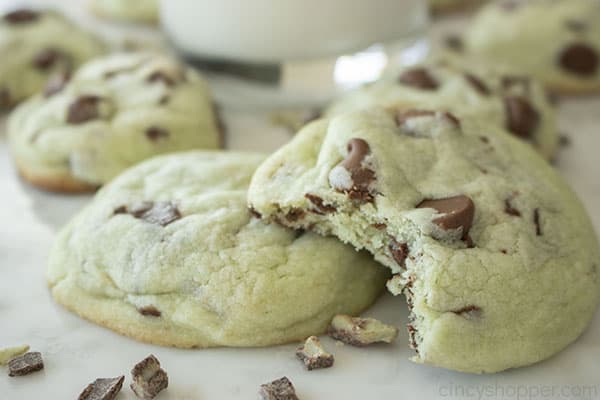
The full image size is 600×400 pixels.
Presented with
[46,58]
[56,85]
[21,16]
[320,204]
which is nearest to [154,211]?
[320,204]

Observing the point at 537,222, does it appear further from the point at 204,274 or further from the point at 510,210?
the point at 204,274

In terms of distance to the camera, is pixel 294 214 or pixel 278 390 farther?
pixel 294 214

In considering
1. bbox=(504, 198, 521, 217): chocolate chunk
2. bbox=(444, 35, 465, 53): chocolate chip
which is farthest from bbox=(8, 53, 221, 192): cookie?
bbox=(444, 35, 465, 53): chocolate chip

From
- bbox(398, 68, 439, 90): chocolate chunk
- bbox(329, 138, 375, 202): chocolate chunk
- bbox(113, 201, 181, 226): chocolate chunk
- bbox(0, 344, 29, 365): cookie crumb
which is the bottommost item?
bbox(0, 344, 29, 365): cookie crumb

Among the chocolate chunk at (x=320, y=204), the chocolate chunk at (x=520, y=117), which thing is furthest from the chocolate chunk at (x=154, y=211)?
the chocolate chunk at (x=520, y=117)

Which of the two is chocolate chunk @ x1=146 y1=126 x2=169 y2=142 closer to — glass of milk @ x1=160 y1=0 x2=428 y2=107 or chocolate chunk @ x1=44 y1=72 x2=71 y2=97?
chocolate chunk @ x1=44 y1=72 x2=71 y2=97

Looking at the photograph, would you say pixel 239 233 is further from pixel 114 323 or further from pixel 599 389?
pixel 599 389
